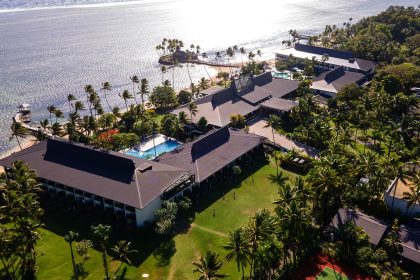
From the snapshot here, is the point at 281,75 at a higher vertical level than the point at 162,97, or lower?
lower

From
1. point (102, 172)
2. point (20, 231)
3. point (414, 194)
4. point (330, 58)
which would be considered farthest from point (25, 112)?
point (330, 58)

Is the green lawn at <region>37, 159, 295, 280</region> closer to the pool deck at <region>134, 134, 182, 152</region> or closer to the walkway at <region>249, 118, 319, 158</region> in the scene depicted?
the walkway at <region>249, 118, 319, 158</region>

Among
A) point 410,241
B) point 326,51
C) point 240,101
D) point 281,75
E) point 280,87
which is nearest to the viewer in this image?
point 410,241

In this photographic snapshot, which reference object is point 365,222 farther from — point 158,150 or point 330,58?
point 330,58

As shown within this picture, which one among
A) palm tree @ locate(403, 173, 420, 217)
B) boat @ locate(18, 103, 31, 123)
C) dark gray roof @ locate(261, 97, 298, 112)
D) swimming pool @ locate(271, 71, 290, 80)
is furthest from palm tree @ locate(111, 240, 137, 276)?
swimming pool @ locate(271, 71, 290, 80)

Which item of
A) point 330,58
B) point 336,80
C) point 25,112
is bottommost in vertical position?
point 330,58

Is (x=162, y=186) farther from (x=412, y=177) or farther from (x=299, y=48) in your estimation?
(x=299, y=48)

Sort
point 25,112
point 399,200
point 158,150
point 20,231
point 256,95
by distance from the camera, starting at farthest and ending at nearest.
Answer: point 25,112 < point 256,95 < point 158,150 < point 399,200 < point 20,231
